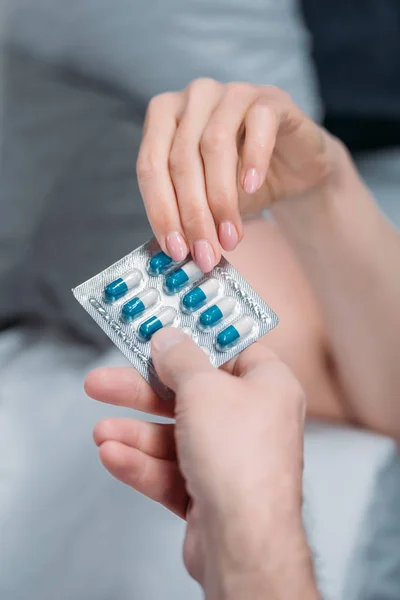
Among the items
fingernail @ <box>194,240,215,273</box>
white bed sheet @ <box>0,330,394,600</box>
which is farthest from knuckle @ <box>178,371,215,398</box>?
white bed sheet @ <box>0,330,394,600</box>

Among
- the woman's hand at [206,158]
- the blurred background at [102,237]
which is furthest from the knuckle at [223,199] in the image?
the blurred background at [102,237]

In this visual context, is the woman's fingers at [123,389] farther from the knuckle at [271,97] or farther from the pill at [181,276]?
the knuckle at [271,97]

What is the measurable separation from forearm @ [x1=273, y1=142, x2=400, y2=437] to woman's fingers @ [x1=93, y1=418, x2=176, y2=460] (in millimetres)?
345

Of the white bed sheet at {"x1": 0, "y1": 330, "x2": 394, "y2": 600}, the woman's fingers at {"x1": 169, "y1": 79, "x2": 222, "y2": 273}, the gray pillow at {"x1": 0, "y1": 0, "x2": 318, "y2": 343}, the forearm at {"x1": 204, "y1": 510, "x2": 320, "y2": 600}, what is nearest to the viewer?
the forearm at {"x1": 204, "y1": 510, "x2": 320, "y2": 600}

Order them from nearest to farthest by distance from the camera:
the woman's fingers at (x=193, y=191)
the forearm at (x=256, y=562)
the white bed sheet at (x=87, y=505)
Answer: the forearm at (x=256, y=562) < the woman's fingers at (x=193, y=191) < the white bed sheet at (x=87, y=505)

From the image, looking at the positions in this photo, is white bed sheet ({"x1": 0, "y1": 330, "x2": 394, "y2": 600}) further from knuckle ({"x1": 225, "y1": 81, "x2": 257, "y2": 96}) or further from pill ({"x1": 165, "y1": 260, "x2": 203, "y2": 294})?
knuckle ({"x1": 225, "y1": 81, "x2": 257, "y2": 96})

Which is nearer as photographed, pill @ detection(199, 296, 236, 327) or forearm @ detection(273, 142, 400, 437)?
pill @ detection(199, 296, 236, 327)

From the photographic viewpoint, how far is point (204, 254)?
20.2 inches

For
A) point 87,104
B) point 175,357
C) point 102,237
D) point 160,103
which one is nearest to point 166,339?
point 175,357

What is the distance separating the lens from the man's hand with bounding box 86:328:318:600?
16.2 inches

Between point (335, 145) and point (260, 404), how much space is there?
0.42 meters

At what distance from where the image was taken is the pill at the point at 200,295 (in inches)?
21.3

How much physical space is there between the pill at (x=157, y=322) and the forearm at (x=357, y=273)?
0.29 meters

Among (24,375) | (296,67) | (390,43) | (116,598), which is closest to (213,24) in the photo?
(296,67)
